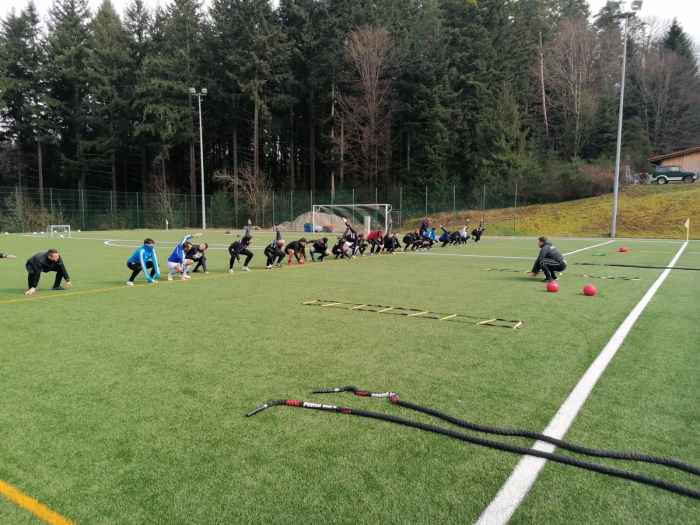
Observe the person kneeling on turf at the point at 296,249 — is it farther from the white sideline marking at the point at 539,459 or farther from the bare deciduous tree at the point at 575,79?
the bare deciduous tree at the point at 575,79

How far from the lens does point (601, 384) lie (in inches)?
176

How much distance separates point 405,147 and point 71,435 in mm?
50630

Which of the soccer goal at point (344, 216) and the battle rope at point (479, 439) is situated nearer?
the battle rope at point (479, 439)

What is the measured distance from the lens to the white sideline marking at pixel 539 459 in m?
2.60

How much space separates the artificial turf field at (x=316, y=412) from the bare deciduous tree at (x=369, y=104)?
133ft

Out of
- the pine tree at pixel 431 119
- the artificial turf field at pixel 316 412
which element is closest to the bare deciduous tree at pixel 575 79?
the pine tree at pixel 431 119

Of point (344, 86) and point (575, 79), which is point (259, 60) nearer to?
point (344, 86)

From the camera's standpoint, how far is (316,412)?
12.8 feet

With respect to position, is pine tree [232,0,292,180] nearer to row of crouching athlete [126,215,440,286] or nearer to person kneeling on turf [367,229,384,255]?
person kneeling on turf [367,229,384,255]

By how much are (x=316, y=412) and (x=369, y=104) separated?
45079 millimetres

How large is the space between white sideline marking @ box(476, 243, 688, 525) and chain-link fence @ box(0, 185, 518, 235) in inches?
1244

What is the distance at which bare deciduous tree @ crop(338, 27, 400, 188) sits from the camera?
45.3 meters

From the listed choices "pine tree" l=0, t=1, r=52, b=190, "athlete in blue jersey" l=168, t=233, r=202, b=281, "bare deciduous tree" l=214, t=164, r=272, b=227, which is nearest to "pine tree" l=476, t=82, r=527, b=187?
"bare deciduous tree" l=214, t=164, r=272, b=227

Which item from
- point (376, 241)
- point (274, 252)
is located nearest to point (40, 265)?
point (274, 252)
